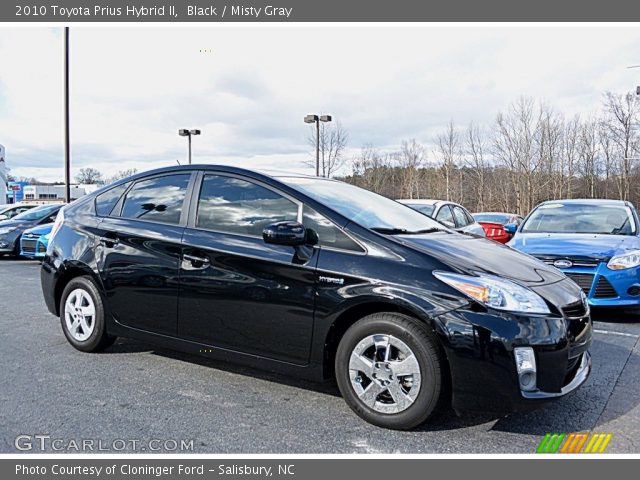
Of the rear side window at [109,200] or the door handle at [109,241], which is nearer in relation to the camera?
the door handle at [109,241]

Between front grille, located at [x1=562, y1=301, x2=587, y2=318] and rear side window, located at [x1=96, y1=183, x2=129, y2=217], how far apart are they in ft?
11.7

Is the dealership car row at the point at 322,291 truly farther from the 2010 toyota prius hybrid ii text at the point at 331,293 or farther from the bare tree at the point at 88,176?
the bare tree at the point at 88,176

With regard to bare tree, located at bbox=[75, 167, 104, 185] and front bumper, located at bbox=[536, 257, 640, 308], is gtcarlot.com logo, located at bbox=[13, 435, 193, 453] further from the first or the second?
bare tree, located at bbox=[75, 167, 104, 185]

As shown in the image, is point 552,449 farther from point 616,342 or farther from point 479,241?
point 616,342

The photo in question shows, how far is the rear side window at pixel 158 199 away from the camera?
13.6 feet

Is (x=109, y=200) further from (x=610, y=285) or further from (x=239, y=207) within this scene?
(x=610, y=285)

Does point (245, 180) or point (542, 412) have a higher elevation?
point (245, 180)

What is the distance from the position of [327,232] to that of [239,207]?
0.77 meters

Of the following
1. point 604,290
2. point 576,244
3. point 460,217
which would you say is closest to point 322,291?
point 604,290

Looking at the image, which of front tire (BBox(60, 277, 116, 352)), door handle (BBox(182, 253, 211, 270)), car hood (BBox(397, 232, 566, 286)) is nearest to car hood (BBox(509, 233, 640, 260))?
car hood (BBox(397, 232, 566, 286))

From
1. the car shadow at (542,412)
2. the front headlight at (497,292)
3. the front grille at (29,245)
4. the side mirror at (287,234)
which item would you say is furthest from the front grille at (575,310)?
the front grille at (29,245)

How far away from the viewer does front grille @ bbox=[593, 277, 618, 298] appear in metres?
5.79

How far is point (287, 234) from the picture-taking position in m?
3.39

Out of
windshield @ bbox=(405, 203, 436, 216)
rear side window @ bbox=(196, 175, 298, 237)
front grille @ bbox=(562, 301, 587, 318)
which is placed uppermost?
windshield @ bbox=(405, 203, 436, 216)
